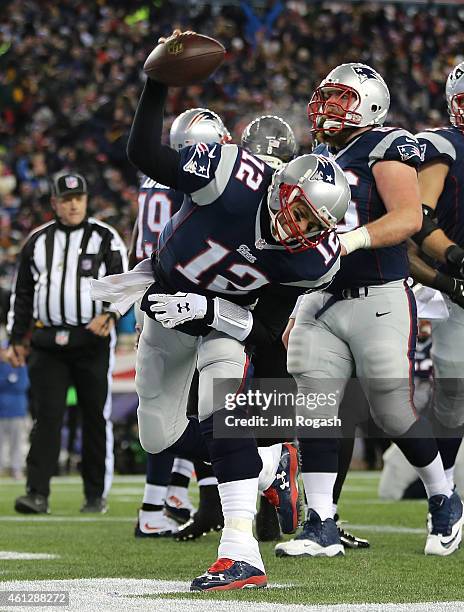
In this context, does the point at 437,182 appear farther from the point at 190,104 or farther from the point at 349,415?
the point at 190,104

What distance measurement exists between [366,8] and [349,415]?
14.3 m

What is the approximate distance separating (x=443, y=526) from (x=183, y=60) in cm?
192

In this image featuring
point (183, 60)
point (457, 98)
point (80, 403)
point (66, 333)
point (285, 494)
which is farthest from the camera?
point (80, 403)

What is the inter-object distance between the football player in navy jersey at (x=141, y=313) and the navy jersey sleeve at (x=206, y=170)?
→ 1.43 m

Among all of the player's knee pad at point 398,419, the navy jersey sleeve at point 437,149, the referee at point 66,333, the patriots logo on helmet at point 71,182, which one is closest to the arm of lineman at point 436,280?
the navy jersey sleeve at point 437,149

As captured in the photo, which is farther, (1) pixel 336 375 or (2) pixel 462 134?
(2) pixel 462 134

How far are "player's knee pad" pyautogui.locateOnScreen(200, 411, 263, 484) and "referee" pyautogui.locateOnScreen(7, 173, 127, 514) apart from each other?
2.92 m

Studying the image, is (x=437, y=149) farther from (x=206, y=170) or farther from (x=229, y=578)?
(x=229, y=578)

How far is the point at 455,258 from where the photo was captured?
4.40 metres

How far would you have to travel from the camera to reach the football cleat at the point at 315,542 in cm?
409

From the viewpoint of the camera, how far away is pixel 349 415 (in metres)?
4.86

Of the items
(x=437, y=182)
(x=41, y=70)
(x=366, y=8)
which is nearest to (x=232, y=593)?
(x=437, y=182)

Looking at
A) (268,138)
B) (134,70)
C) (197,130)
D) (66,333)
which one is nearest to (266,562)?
(268,138)

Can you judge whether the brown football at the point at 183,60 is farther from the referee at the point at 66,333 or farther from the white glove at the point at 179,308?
the referee at the point at 66,333
